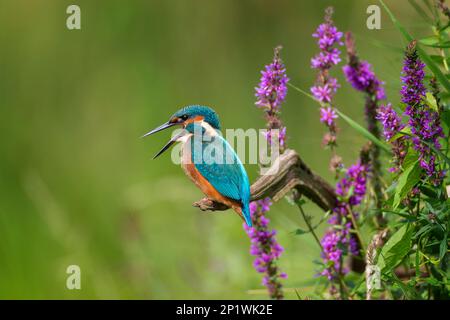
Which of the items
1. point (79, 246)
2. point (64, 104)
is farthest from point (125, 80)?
point (79, 246)

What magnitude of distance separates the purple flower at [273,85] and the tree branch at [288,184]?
0.16 m

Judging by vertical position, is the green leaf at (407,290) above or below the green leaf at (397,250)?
below

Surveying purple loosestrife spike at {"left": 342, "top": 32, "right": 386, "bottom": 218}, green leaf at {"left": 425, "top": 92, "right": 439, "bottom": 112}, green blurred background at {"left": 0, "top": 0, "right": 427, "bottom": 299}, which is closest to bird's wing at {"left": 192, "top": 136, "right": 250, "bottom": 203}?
green leaf at {"left": 425, "top": 92, "right": 439, "bottom": 112}

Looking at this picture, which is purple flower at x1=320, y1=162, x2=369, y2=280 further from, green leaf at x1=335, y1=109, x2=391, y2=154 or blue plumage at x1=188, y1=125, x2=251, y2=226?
blue plumage at x1=188, y1=125, x2=251, y2=226

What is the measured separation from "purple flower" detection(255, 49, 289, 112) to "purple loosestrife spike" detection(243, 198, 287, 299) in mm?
282

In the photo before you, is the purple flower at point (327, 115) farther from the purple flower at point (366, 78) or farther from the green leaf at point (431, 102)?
the green leaf at point (431, 102)

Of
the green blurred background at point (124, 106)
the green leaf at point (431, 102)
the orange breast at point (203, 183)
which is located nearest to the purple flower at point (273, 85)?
the orange breast at point (203, 183)

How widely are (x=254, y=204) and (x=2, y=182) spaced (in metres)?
2.73

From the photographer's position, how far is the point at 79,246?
3764 mm

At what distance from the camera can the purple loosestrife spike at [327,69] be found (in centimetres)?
247

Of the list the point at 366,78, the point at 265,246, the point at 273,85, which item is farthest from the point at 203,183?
the point at 366,78

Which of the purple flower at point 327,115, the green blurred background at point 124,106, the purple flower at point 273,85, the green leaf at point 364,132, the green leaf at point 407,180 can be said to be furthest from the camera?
the green blurred background at point 124,106

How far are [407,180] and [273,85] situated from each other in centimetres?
44
